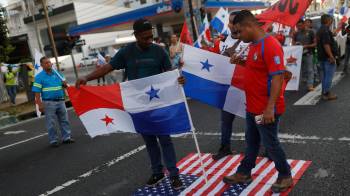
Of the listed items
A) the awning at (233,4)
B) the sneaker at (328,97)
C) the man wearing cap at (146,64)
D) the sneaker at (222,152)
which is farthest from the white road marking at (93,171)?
the awning at (233,4)

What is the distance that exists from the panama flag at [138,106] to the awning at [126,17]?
73.1 feet

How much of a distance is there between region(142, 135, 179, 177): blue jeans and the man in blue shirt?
12.1 ft

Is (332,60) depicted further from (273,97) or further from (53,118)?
(53,118)

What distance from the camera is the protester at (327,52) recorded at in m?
7.86

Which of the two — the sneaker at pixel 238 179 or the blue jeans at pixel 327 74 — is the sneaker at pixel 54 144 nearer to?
the sneaker at pixel 238 179

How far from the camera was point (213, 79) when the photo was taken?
4.79m

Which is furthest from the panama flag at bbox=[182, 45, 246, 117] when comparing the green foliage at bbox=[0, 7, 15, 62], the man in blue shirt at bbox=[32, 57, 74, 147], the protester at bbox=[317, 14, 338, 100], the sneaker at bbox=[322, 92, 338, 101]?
the green foliage at bbox=[0, 7, 15, 62]

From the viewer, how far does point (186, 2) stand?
18016 millimetres

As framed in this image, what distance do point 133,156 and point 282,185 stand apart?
2.79 meters

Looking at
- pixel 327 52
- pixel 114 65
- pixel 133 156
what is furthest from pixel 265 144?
pixel 327 52

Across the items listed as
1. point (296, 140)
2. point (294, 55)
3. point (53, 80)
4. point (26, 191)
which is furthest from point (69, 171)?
point (294, 55)

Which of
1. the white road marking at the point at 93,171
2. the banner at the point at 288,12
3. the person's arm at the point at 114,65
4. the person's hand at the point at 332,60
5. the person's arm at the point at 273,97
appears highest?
the banner at the point at 288,12

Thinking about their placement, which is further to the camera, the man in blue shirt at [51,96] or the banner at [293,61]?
the man in blue shirt at [51,96]

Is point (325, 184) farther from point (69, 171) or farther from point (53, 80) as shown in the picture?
point (53, 80)
